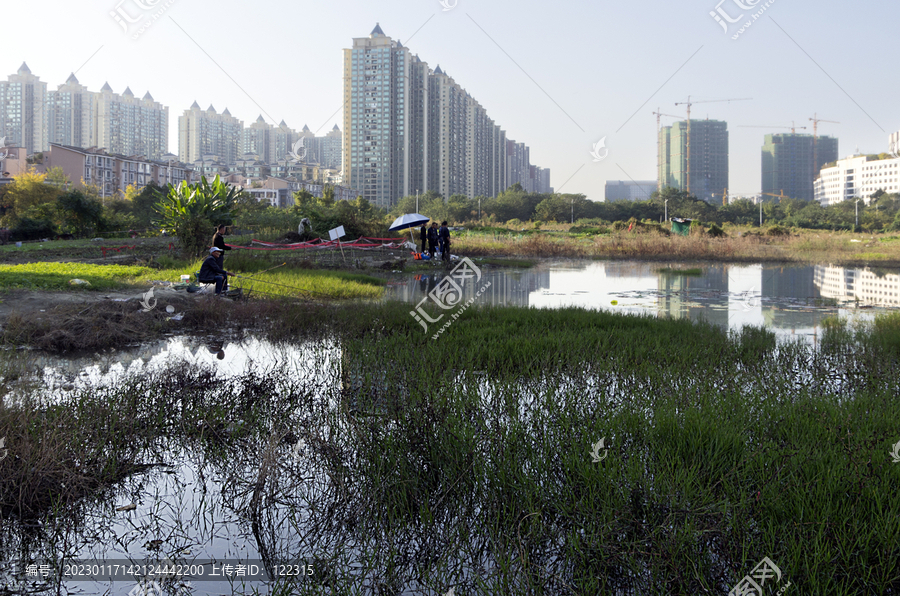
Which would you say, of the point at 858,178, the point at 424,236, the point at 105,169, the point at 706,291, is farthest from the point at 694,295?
the point at 858,178

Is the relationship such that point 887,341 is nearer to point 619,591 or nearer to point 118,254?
point 619,591

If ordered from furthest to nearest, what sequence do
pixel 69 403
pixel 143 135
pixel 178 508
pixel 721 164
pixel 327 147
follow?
pixel 327 147 → pixel 143 135 → pixel 721 164 → pixel 69 403 → pixel 178 508

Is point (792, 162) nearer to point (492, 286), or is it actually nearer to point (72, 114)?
point (492, 286)

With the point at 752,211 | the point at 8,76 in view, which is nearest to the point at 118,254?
the point at 752,211

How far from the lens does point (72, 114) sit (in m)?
112

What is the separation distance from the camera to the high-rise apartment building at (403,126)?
202ft

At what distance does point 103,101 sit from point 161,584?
438ft

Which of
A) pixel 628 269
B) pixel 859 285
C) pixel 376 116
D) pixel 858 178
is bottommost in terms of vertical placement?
pixel 859 285

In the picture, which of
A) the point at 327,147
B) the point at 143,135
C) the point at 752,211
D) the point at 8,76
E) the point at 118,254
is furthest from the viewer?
the point at 327,147

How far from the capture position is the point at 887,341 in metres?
7.03

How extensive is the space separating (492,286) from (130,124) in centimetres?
12703

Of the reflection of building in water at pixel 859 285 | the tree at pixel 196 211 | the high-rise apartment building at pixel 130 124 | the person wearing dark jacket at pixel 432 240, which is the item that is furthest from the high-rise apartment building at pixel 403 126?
the high-rise apartment building at pixel 130 124

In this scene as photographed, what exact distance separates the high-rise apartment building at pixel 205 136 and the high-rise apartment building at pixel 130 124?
14.6 feet

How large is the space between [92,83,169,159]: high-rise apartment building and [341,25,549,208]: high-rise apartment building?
59.0m
